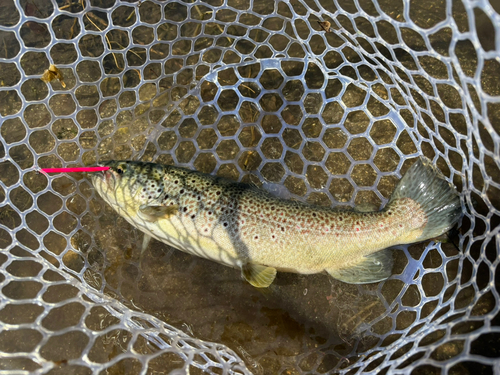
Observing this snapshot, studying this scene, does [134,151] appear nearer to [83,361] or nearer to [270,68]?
[270,68]

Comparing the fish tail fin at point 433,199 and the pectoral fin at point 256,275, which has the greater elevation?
the fish tail fin at point 433,199

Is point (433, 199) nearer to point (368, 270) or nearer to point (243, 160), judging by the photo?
point (368, 270)

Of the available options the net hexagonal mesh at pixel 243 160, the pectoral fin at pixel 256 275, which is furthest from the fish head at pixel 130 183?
the pectoral fin at pixel 256 275

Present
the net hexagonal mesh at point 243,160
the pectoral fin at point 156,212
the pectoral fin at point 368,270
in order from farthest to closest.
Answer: the net hexagonal mesh at point 243,160
the pectoral fin at point 368,270
the pectoral fin at point 156,212

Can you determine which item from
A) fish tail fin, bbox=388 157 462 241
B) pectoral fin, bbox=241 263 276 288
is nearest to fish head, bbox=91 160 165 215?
pectoral fin, bbox=241 263 276 288

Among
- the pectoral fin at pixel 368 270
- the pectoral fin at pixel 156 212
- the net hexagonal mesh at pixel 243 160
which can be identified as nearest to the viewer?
the pectoral fin at pixel 156 212

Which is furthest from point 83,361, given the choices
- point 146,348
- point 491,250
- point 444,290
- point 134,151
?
point 491,250

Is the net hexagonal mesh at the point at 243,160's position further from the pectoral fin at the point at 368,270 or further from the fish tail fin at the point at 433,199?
the pectoral fin at the point at 368,270

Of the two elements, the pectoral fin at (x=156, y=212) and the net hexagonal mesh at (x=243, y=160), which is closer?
the pectoral fin at (x=156, y=212)
